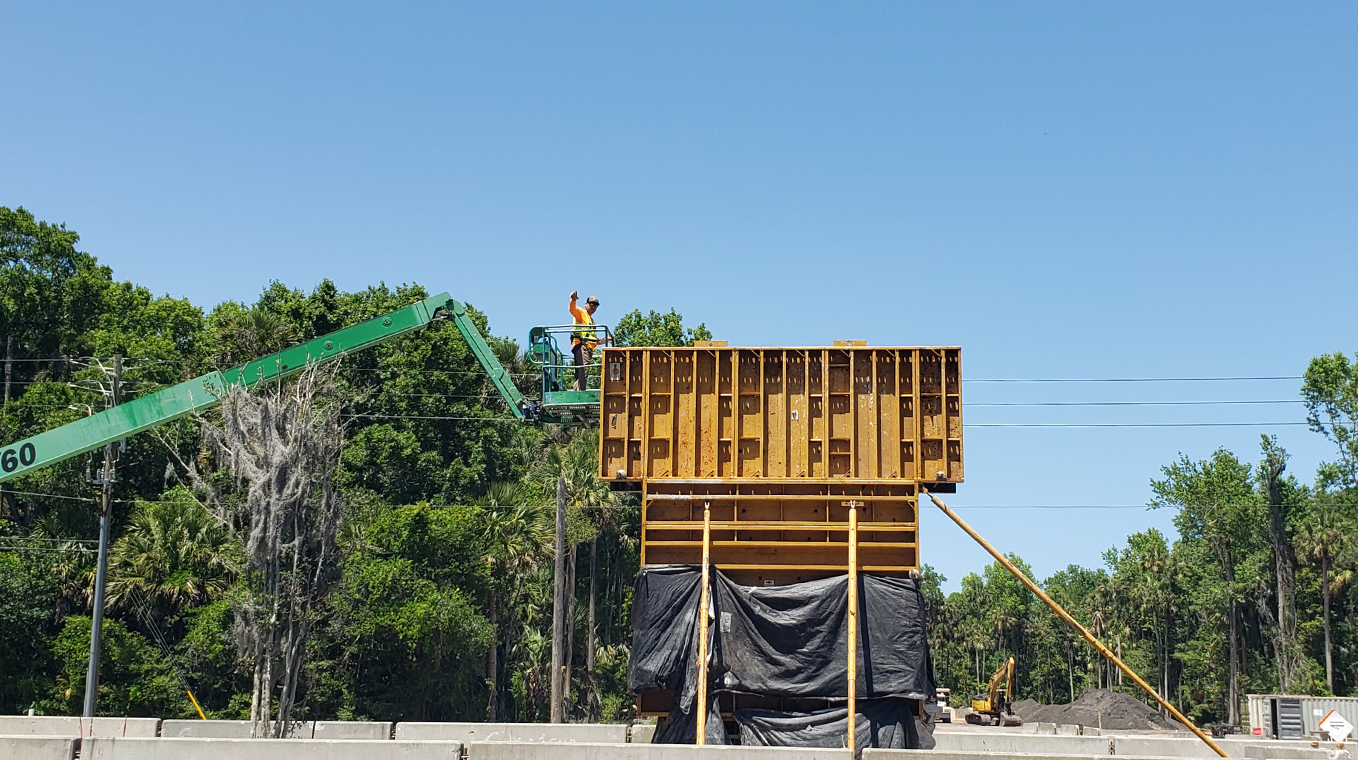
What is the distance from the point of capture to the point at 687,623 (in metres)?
22.2

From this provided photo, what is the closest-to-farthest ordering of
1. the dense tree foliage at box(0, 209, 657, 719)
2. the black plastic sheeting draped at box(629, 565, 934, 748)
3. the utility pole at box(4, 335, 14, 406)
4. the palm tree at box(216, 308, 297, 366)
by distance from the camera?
the black plastic sheeting draped at box(629, 565, 934, 748) → the dense tree foliage at box(0, 209, 657, 719) → the palm tree at box(216, 308, 297, 366) → the utility pole at box(4, 335, 14, 406)

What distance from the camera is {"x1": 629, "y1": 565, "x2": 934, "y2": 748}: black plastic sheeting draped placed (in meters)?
21.6

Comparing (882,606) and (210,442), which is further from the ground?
(210,442)

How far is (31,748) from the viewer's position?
1653 centimetres

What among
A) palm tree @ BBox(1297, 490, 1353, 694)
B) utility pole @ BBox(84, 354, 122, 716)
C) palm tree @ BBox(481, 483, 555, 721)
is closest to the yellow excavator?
palm tree @ BBox(481, 483, 555, 721)

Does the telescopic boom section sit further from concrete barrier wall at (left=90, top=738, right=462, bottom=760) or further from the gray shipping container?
the gray shipping container

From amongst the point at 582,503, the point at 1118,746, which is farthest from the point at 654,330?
the point at 1118,746

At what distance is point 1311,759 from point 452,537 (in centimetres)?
2719

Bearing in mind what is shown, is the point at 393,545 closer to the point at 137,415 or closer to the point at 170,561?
the point at 170,561

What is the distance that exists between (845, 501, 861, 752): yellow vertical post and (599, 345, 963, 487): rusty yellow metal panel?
1292 millimetres

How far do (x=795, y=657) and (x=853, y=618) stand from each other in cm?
136

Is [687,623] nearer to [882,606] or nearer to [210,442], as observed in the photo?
[882,606]

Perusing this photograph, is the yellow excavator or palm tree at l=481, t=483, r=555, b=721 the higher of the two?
palm tree at l=481, t=483, r=555, b=721

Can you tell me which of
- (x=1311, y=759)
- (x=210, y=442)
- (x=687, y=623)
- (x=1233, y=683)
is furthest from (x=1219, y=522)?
(x=210, y=442)
